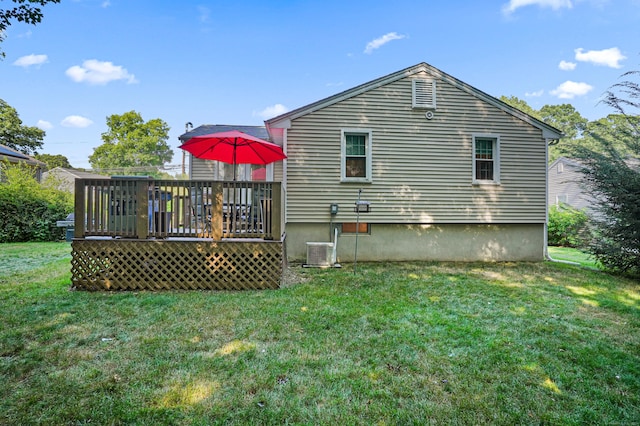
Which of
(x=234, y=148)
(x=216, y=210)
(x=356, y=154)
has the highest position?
(x=356, y=154)

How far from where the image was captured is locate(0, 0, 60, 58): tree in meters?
4.62

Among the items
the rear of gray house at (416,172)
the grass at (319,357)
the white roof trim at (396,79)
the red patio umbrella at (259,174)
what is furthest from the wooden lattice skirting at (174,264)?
the red patio umbrella at (259,174)

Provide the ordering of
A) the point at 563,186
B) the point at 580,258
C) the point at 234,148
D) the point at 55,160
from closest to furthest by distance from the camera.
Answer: the point at 234,148
the point at 580,258
the point at 563,186
the point at 55,160

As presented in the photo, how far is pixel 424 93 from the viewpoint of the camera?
8.04 metres

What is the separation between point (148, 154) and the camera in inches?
1523

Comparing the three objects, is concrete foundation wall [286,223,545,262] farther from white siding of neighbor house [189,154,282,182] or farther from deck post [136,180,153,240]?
white siding of neighbor house [189,154,282,182]

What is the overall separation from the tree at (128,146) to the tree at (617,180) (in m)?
39.8

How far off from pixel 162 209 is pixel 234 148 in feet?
5.87

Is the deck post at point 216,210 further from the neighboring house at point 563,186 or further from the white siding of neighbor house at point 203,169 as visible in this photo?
the neighboring house at point 563,186

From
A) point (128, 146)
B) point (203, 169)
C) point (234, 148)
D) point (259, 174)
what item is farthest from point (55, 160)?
point (234, 148)

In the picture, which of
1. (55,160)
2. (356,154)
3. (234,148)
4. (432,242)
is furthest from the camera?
(55,160)

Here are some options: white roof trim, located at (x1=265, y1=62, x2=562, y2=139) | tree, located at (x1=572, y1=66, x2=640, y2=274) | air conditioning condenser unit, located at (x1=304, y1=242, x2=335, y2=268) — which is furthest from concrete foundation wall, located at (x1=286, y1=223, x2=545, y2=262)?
white roof trim, located at (x1=265, y1=62, x2=562, y2=139)

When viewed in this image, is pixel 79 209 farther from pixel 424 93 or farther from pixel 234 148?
pixel 424 93

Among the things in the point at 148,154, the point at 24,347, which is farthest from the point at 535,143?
the point at 148,154
